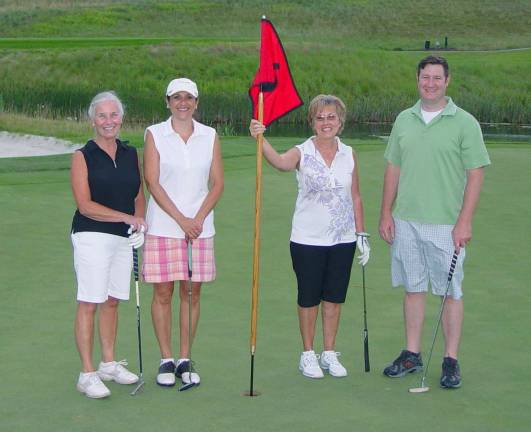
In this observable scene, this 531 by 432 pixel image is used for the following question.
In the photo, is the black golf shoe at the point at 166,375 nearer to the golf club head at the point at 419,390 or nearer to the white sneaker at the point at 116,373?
the white sneaker at the point at 116,373

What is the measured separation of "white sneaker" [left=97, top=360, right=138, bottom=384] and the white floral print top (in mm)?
983

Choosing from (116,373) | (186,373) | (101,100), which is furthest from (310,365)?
(101,100)

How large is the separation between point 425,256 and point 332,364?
665mm

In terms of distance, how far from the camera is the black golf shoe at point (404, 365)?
4871mm

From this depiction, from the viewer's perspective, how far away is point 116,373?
4773 millimetres

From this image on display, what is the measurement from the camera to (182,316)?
4.98 meters

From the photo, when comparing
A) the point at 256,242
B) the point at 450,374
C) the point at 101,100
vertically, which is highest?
the point at 101,100

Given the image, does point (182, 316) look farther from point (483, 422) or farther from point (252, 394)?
point (483, 422)

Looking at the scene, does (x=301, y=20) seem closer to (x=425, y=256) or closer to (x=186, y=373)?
(x=425, y=256)

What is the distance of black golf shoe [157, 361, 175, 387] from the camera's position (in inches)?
186

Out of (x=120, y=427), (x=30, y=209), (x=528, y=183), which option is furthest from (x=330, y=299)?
(x=528, y=183)

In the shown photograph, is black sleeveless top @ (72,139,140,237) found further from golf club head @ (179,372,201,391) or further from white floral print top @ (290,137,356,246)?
white floral print top @ (290,137,356,246)

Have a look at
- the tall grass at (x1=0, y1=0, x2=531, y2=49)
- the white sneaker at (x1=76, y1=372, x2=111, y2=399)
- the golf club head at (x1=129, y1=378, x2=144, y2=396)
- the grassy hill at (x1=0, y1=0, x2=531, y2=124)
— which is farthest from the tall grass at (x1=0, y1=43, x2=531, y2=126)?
the white sneaker at (x1=76, y1=372, x2=111, y2=399)

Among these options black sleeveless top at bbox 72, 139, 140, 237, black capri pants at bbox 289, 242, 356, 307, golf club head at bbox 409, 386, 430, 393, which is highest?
black sleeveless top at bbox 72, 139, 140, 237
